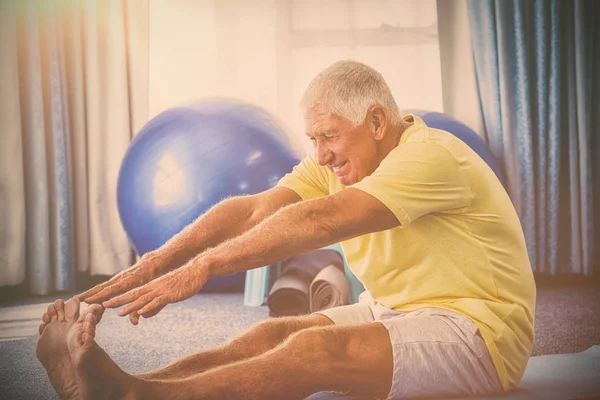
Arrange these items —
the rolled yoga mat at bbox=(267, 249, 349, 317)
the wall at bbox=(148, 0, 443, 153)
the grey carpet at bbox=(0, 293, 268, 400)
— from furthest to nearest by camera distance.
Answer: the rolled yoga mat at bbox=(267, 249, 349, 317), the wall at bbox=(148, 0, 443, 153), the grey carpet at bbox=(0, 293, 268, 400)

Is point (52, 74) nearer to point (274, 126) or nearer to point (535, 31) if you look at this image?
point (274, 126)

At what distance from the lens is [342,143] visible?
3.65ft

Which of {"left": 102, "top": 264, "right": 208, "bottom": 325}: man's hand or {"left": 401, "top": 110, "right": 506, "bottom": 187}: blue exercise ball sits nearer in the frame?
{"left": 102, "top": 264, "right": 208, "bottom": 325}: man's hand

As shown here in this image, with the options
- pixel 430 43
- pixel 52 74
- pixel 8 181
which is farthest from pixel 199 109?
pixel 430 43

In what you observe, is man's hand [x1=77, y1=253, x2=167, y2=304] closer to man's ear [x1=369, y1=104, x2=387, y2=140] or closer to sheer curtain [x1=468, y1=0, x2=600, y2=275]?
man's ear [x1=369, y1=104, x2=387, y2=140]

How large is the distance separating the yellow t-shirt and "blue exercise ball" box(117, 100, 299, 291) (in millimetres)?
1023

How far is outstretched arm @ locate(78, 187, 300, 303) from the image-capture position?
101cm


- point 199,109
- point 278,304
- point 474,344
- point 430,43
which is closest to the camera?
point 474,344

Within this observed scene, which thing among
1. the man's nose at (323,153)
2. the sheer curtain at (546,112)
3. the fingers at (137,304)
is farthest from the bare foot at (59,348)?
the sheer curtain at (546,112)

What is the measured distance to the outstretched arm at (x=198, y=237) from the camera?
1011mm

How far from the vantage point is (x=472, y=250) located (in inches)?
41.1

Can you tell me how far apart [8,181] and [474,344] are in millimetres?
1529

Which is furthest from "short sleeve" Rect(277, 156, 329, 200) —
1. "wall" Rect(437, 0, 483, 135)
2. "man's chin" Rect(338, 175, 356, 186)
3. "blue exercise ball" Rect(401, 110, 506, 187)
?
"blue exercise ball" Rect(401, 110, 506, 187)

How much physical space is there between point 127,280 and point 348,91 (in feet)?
1.79
